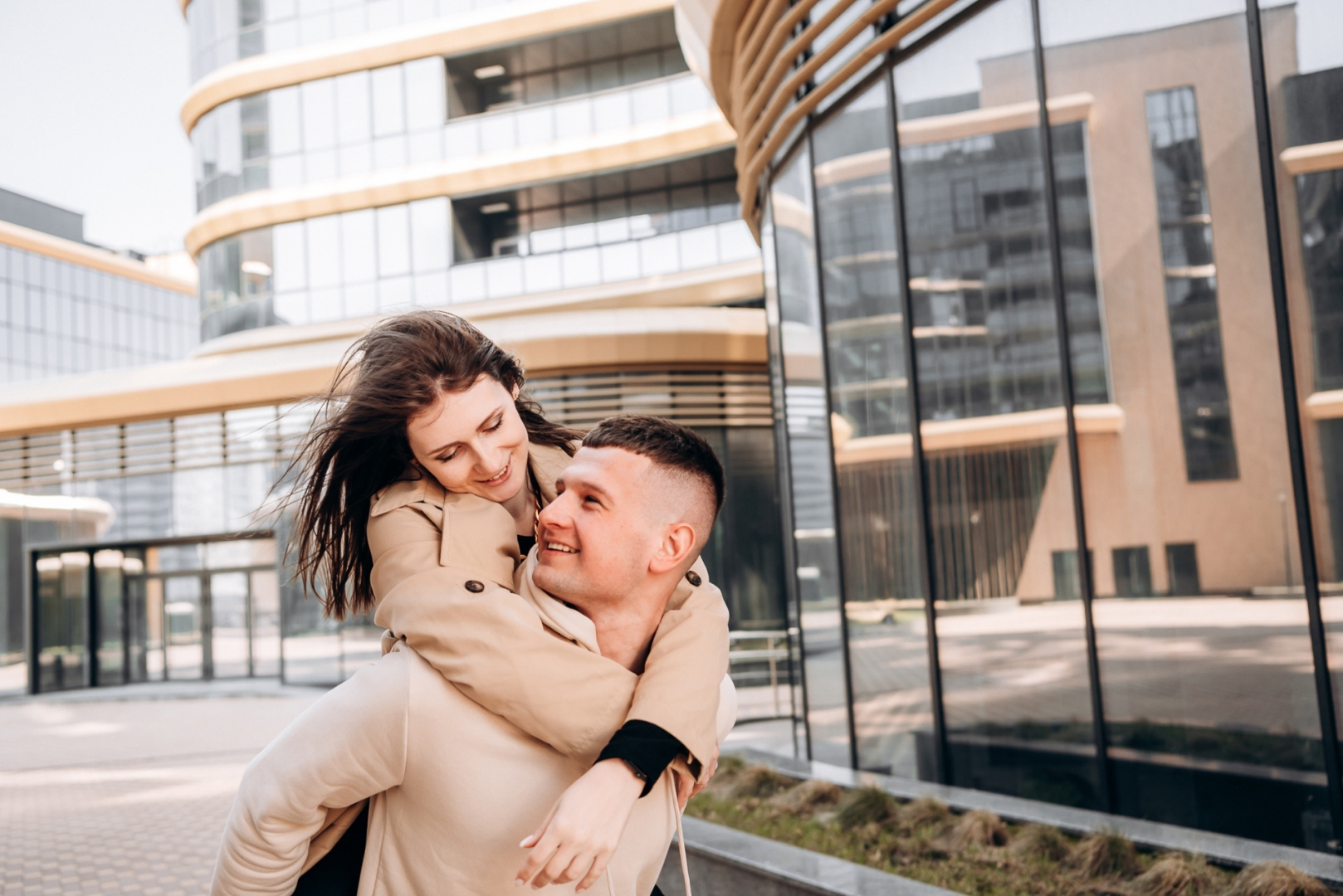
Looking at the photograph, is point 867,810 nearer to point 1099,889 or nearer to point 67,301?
point 1099,889

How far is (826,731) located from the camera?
28.8ft

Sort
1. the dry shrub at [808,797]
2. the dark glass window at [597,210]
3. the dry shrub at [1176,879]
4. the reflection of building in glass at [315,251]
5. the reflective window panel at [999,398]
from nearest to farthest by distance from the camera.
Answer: the dry shrub at [1176,879]
the dry shrub at [808,797]
the reflective window panel at [999,398]
the reflection of building in glass at [315,251]
the dark glass window at [597,210]

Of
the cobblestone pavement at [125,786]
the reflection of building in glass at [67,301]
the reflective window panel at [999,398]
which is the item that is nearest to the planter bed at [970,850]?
the reflective window panel at [999,398]

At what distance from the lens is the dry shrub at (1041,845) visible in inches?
200

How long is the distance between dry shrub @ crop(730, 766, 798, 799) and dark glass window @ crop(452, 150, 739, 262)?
1738 cm

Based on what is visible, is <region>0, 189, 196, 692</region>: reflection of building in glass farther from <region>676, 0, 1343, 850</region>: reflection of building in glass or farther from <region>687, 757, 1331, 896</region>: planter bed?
<region>687, 757, 1331, 896</region>: planter bed

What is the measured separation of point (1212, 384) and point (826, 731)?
426 cm

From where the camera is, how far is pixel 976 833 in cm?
540

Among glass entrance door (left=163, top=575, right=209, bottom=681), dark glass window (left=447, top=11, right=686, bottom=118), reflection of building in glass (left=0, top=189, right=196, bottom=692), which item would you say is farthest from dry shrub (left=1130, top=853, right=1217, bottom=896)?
reflection of building in glass (left=0, top=189, right=196, bottom=692)

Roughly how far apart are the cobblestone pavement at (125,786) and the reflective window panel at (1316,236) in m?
7.01

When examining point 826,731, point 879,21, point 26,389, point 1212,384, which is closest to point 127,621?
point 26,389

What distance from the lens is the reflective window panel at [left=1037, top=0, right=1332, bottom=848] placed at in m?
5.54

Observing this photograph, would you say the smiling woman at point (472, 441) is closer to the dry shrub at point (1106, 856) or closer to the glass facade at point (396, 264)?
the dry shrub at point (1106, 856)

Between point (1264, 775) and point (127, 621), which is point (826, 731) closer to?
point (1264, 775)
